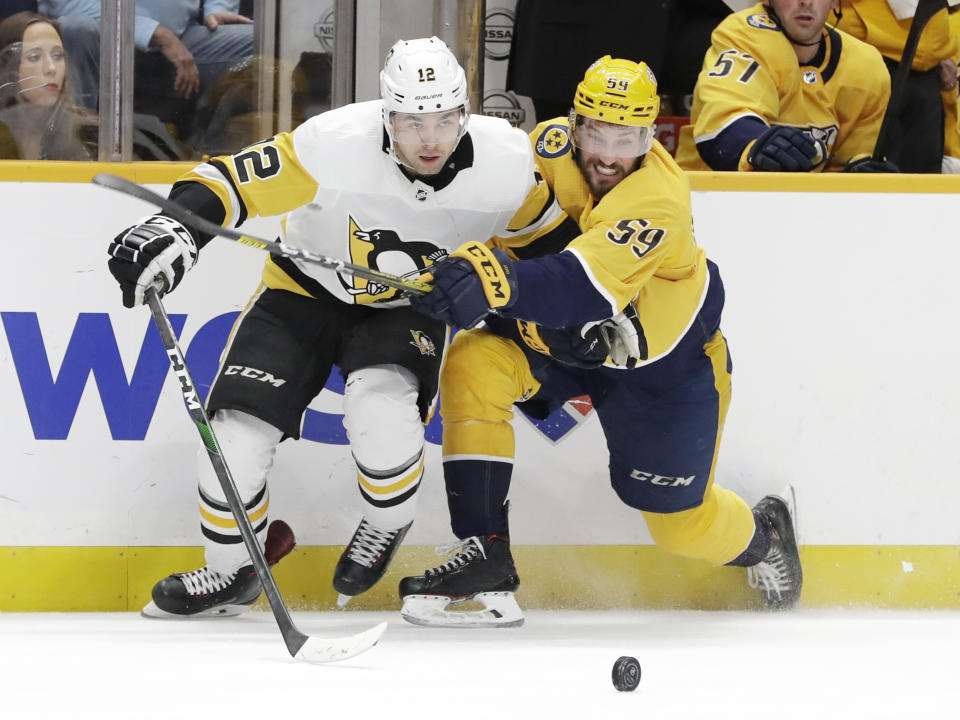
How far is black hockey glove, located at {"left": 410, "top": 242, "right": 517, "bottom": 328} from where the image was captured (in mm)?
2223

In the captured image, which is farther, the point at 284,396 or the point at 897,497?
the point at 897,497

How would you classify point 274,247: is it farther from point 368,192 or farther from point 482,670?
point 482,670

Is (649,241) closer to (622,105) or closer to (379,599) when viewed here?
(622,105)

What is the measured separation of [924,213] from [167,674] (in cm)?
195

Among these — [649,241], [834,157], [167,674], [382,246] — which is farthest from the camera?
[834,157]

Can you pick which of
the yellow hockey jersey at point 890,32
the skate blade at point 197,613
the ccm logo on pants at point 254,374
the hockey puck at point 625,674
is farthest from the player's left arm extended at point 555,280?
the yellow hockey jersey at point 890,32

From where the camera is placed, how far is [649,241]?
7.73 ft

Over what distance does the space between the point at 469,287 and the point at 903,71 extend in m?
1.63

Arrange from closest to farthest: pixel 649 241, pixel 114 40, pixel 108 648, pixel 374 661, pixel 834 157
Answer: pixel 374 661 < pixel 108 648 < pixel 649 241 < pixel 114 40 < pixel 834 157

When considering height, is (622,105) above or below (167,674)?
above

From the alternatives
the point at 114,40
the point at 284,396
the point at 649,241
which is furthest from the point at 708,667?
the point at 114,40

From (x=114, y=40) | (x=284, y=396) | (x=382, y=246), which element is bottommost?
(x=284, y=396)

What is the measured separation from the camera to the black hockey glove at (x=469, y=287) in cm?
222

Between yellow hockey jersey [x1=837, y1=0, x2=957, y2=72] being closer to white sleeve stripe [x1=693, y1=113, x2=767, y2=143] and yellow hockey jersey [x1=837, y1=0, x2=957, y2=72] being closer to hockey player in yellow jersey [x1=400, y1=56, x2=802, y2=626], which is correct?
white sleeve stripe [x1=693, y1=113, x2=767, y2=143]
